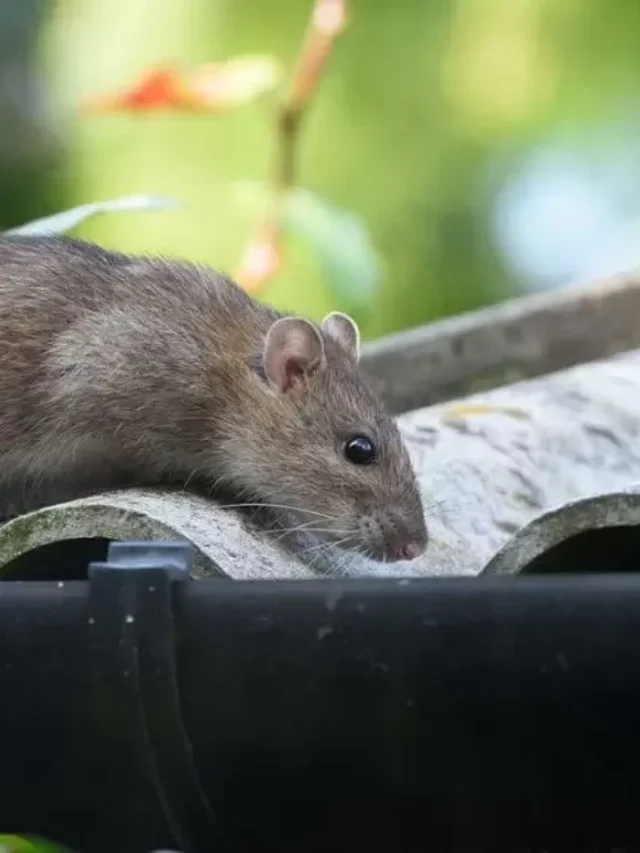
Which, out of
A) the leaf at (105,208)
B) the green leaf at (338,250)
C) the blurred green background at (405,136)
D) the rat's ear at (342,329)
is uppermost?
the leaf at (105,208)

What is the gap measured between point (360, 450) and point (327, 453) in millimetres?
54

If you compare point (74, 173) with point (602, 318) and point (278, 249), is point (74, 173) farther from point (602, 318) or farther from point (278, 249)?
point (602, 318)

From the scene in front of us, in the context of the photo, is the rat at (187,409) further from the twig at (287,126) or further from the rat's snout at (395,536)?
the twig at (287,126)

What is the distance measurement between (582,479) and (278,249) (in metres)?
1.55

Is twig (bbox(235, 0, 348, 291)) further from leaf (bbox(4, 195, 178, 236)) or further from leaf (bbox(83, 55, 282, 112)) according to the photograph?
leaf (bbox(4, 195, 178, 236))

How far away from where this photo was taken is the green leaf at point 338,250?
3281 millimetres

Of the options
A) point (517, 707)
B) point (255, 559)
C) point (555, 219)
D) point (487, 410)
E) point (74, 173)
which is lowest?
point (555, 219)

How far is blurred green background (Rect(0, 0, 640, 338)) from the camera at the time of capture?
211 inches

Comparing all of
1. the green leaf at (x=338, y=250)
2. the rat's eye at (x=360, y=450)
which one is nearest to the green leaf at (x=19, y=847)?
the rat's eye at (x=360, y=450)

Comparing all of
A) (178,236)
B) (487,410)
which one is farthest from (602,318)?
(178,236)

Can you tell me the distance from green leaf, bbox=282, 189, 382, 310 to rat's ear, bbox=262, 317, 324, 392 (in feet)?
2.95

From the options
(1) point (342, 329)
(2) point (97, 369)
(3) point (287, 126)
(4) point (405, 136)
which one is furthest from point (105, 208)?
(4) point (405, 136)

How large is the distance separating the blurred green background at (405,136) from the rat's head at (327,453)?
2.94 metres

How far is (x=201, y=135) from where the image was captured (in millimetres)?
5645
